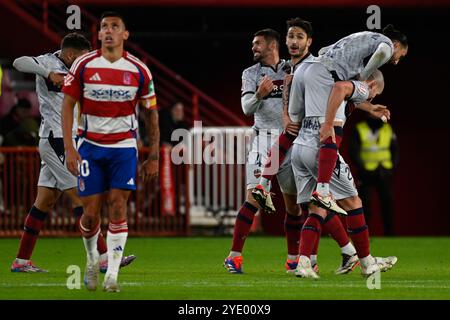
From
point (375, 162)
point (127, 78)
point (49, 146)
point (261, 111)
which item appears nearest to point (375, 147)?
point (375, 162)

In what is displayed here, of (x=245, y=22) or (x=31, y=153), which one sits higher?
(x=245, y=22)

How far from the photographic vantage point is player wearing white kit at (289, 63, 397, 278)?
36.9ft

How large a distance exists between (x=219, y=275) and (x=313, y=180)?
1.40 meters

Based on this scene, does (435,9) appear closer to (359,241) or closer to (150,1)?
(150,1)

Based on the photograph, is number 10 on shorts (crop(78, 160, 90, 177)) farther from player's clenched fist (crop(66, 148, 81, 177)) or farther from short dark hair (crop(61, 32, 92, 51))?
short dark hair (crop(61, 32, 92, 51))

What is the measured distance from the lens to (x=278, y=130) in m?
12.5

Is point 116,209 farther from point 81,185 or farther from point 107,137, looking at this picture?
point 107,137

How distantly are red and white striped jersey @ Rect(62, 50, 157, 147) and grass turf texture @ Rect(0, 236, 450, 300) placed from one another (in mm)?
1278

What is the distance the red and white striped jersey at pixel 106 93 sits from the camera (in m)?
9.78

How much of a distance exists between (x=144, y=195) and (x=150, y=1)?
3793mm

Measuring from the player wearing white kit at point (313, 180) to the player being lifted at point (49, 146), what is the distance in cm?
190

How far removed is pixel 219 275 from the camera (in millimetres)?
11914

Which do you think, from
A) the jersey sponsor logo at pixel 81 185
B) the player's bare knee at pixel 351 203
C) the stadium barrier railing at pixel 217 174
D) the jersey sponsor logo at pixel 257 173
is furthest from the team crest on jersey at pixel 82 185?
the stadium barrier railing at pixel 217 174

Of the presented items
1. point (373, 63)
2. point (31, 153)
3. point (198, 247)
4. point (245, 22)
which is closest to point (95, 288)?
point (373, 63)
